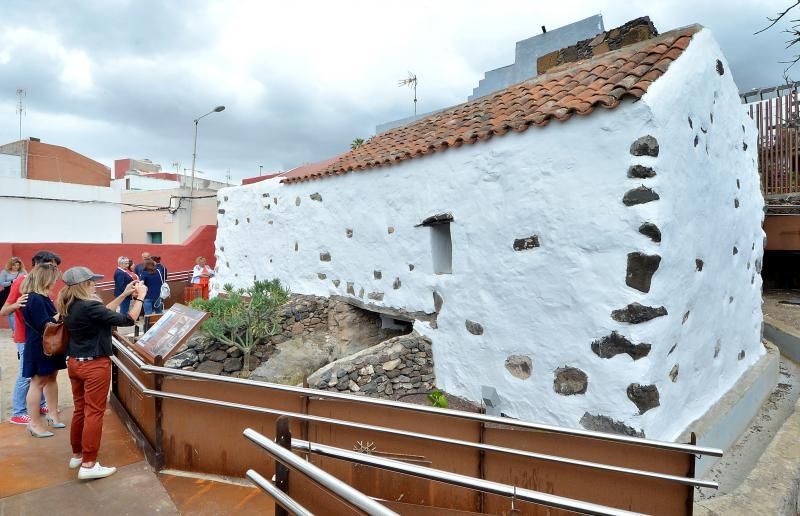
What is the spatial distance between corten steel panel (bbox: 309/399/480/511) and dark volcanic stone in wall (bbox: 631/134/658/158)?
2.21m

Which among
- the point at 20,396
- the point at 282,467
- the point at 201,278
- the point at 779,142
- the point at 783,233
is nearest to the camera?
the point at 282,467

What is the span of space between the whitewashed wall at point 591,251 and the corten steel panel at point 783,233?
3513 mm

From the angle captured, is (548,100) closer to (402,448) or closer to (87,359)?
(402,448)

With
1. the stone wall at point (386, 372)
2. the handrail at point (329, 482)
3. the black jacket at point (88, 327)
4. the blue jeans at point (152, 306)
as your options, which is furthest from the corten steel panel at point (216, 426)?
the blue jeans at point (152, 306)

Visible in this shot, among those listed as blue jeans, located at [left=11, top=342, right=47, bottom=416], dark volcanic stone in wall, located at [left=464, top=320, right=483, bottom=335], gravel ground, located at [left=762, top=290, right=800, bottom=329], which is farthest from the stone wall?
gravel ground, located at [left=762, top=290, right=800, bottom=329]

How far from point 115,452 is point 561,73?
527 centimetres

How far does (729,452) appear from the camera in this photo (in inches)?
163

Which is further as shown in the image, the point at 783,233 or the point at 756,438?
the point at 783,233

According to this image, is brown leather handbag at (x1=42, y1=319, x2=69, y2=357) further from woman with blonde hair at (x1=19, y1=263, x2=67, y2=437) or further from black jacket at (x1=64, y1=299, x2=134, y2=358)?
woman with blonde hair at (x1=19, y1=263, x2=67, y2=437)

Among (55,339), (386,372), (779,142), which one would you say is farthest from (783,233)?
(55,339)

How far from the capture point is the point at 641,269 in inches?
127

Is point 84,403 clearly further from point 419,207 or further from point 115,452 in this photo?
point 419,207

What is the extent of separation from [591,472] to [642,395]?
1.10 meters

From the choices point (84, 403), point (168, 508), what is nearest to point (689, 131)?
point (168, 508)
